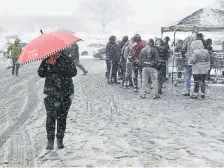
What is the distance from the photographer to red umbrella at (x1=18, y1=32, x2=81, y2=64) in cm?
610

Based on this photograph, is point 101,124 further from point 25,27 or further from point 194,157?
point 25,27

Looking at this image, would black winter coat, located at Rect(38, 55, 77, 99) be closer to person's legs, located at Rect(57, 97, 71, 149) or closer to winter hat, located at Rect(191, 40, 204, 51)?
person's legs, located at Rect(57, 97, 71, 149)

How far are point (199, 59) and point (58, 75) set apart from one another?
6651 mm

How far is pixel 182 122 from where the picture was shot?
9.19 m

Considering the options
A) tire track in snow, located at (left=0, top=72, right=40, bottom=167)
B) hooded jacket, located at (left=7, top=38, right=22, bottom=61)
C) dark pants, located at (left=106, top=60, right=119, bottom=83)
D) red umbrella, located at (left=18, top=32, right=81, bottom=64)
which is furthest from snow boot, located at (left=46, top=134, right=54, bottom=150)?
hooded jacket, located at (left=7, top=38, right=22, bottom=61)

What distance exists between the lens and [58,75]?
647 centimetres

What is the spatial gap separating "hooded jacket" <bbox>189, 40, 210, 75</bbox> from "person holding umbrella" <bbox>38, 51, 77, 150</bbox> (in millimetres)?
6421

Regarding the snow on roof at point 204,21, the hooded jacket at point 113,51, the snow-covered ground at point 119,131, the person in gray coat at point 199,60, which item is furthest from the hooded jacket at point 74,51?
the person in gray coat at point 199,60

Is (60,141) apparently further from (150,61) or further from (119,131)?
(150,61)

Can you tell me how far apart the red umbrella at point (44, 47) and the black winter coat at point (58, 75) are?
1.07 ft

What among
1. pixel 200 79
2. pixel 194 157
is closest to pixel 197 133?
pixel 194 157

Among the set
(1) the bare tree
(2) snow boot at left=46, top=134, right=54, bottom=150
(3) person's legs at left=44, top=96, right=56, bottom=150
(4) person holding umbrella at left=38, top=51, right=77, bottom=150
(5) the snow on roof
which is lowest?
(2) snow boot at left=46, top=134, right=54, bottom=150

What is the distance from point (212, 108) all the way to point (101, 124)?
3614 mm

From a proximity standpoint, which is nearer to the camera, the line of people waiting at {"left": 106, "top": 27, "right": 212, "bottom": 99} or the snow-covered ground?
the snow-covered ground
